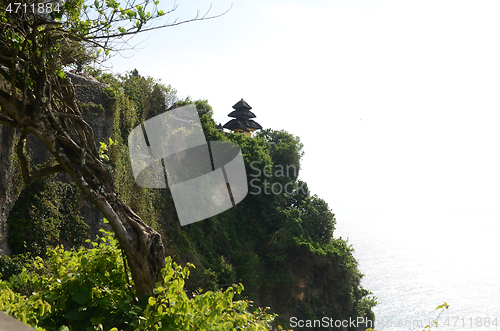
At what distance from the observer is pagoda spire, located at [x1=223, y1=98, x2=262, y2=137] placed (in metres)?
22.8

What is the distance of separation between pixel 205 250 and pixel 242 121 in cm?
1145

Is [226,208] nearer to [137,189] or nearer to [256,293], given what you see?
[256,293]

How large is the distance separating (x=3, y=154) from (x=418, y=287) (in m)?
54.5

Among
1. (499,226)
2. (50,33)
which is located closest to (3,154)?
(50,33)

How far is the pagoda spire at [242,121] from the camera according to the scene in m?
22.8

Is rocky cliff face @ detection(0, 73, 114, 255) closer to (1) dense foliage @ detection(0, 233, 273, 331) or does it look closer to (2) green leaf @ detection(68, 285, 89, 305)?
(1) dense foliage @ detection(0, 233, 273, 331)

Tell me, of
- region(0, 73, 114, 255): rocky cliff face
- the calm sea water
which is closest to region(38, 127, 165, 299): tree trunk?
region(0, 73, 114, 255): rocky cliff face

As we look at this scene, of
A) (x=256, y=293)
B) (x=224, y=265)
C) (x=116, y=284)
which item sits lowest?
(x=256, y=293)

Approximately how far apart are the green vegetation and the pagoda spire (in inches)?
128

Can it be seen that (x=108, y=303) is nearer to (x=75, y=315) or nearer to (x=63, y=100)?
(x=75, y=315)

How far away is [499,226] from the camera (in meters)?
122

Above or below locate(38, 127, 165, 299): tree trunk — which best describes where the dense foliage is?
below

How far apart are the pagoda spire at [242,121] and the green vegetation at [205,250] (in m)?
3.25

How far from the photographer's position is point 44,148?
7383mm
